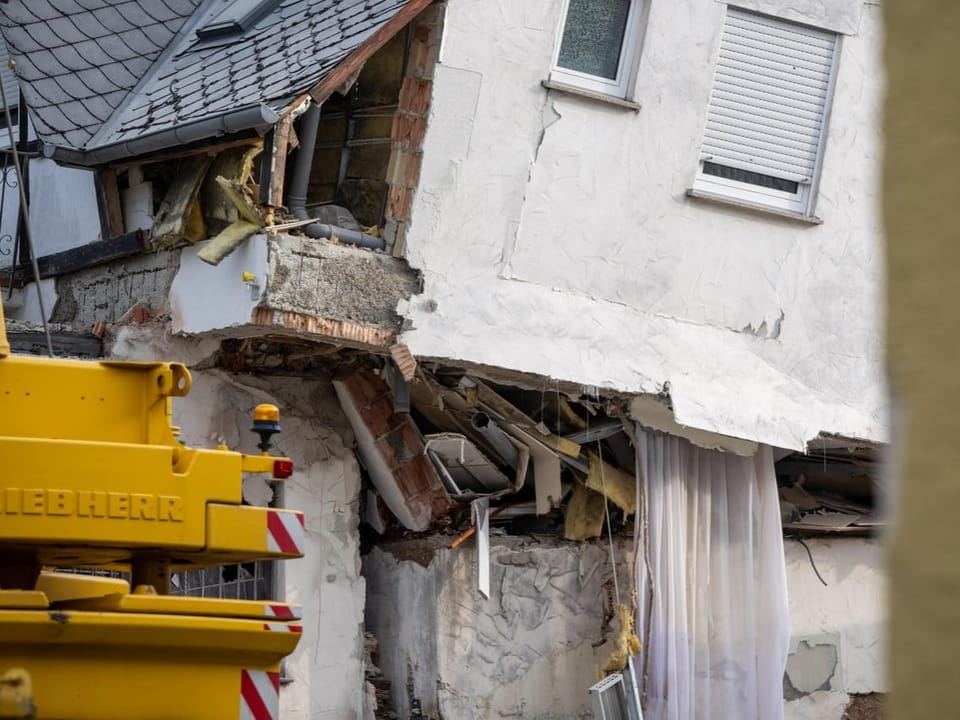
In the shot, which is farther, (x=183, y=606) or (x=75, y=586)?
(x=75, y=586)

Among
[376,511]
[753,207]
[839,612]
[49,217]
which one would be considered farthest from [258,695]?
[839,612]

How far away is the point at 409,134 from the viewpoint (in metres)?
10.4

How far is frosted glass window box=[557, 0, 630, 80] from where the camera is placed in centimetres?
1098

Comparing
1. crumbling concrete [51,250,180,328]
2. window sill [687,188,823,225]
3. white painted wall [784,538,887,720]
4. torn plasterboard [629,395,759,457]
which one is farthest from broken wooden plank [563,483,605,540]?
crumbling concrete [51,250,180,328]

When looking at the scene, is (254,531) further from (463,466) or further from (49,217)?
(49,217)

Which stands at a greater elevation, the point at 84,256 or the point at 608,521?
the point at 84,256

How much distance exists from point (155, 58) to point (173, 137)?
2.59 m

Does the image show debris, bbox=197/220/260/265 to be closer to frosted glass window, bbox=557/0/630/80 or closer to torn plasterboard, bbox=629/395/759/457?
frosted glass window, bbox=557/0/630/80

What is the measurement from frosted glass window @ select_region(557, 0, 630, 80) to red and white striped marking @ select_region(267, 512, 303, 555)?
5686mm

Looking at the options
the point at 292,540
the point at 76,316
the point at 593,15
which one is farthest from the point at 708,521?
the point at 292,540

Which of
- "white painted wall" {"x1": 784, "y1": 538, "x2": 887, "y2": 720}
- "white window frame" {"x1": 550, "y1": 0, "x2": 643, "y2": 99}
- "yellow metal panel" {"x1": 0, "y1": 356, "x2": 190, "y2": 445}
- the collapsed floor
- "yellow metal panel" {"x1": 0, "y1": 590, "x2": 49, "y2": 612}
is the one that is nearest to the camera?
"yellow metal panel" {"x1": 0, "y1": 590, "x2": 49, "y2": 612}

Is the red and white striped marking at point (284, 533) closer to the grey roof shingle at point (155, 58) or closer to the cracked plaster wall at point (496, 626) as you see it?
the grey roof shingle at point (155, 58)

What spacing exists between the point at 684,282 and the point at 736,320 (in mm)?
579

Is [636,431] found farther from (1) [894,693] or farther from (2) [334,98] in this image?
(1) [894,693]
